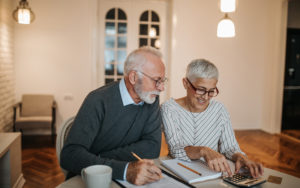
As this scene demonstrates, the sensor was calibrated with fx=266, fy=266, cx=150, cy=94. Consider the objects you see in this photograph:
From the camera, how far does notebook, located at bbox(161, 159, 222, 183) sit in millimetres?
1181

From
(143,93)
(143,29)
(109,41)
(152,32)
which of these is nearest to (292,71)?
(152,32)

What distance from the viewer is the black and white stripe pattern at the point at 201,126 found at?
1.71 m

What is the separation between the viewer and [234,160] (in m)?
1.49

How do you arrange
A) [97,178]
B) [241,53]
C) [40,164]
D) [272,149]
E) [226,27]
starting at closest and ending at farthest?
[97,178]
[226,27]
[40,164]
[272,149]
[241,53]

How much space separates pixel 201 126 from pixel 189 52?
4100 mm

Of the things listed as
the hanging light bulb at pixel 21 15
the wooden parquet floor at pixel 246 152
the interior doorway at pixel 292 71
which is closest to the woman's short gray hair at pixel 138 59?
the wooden parquet floor at pixel 246 152

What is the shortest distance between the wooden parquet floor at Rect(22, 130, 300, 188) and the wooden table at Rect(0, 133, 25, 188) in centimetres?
30

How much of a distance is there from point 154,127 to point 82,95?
4.00m

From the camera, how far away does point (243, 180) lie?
1.19 m

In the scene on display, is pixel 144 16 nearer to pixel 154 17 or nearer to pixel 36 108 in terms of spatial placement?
pixel 154 17

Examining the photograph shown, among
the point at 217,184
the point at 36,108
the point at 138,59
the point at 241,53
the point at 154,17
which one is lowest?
the point at 36,108

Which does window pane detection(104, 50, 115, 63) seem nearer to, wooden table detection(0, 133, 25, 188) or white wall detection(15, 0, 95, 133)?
white wall detection(15, 0, 95, 133)

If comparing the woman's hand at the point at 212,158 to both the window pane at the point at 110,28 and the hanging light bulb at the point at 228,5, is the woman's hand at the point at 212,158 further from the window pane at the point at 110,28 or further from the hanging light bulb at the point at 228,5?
the window pane at the point at 110,28

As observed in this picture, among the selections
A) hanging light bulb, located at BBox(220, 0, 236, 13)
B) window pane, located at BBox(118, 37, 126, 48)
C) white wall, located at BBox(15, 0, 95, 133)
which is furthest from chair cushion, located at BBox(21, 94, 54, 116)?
hanging light bulb, located at BBox(220, 0, 236, 13)
